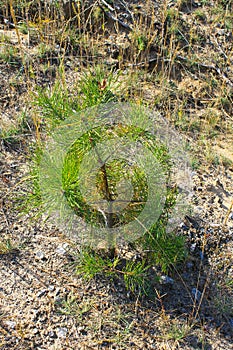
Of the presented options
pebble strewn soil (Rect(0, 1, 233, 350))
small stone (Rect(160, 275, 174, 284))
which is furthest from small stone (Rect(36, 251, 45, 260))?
small stone (Rect(160, 275, 174, 284))

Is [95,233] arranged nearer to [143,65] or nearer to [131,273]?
[131,273]

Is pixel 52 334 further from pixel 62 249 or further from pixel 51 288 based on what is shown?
→ pixel 62 249

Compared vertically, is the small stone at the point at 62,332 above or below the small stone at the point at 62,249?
below

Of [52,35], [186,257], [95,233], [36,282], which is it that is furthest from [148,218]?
[52,35]

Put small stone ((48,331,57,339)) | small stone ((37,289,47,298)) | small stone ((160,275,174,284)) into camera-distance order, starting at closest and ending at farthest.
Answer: small stone ((48,331,57,339))
small stone ((37,289,47,298))
small stone ((160,275,174,284))

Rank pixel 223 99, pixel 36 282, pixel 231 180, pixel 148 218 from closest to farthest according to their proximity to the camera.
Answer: pixel 148 218 → pixel 36 282 → pixel 231 180 → pixel 223 99

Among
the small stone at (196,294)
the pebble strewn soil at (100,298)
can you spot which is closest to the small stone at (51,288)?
the pebble strewn soil at (100,298)

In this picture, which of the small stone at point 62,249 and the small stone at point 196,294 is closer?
the small stone at point 196,294

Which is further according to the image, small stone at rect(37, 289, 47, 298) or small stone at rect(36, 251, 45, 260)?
small stone at rect(36, 251, 45, 260)

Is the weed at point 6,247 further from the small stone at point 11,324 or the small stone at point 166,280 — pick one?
the small stone at point 166,280

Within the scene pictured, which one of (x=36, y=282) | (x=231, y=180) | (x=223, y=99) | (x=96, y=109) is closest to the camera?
(x=96, y=109)

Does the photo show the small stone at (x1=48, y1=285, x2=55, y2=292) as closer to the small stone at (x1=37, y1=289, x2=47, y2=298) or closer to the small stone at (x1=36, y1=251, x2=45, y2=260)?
the small stone at (x1=37, y1=289, x2=47, y2=298)
